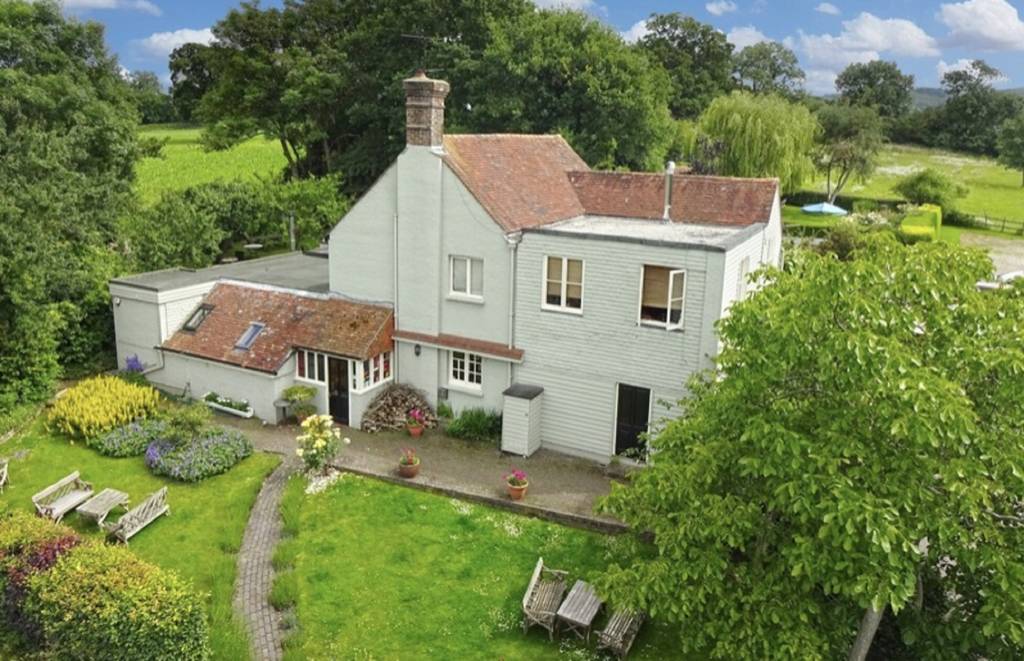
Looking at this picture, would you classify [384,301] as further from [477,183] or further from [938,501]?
[938,501]

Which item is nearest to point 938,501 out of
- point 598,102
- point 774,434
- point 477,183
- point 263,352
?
point 774,434

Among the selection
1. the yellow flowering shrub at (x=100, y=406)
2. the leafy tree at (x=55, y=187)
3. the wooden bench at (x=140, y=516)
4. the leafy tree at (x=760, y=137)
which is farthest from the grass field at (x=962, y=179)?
the wooden bench at (x=140, y=516)

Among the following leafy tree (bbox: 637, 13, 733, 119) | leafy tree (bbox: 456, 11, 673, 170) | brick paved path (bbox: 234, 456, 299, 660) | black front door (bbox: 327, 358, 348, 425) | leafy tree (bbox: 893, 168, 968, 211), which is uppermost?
leafy tree (bbox: 637, 13, 733, 119)

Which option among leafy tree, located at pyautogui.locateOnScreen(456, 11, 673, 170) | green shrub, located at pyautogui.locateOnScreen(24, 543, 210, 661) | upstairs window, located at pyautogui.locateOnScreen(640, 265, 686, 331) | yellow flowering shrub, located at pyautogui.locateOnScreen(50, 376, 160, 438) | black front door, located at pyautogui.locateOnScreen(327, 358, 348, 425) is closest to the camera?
green shrub, located at pyautogui.locateOnScreen(24, 543, 210, 661)

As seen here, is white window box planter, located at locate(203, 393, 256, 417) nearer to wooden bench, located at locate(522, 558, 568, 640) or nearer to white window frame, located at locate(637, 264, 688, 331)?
wooden bench, located at locate(522, 558, 568, 640)

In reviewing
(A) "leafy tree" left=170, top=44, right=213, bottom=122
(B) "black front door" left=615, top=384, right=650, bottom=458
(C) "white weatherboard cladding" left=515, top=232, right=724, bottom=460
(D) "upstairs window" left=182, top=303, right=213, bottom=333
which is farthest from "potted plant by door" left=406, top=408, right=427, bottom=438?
(A) "leafy tree" left=170, top=44, right=213, bottom=122

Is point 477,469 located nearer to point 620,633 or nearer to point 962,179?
point 620,633

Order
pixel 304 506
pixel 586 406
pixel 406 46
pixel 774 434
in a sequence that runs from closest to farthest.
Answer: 1. pixel 774 434
2. pixel 304 506
3. pixel 586 406
4. pixel 406 46
